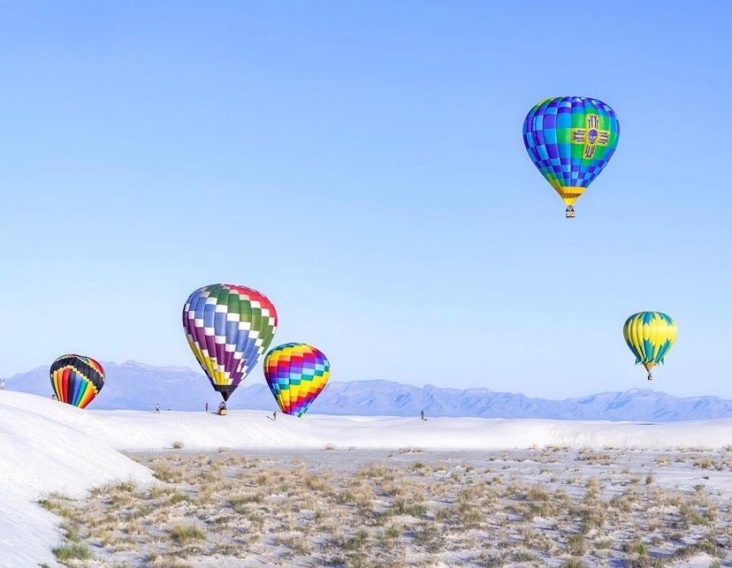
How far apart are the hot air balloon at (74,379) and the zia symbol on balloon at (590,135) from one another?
41.9 m

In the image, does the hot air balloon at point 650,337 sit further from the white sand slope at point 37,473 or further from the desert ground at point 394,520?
the white sand slope at point 37,473

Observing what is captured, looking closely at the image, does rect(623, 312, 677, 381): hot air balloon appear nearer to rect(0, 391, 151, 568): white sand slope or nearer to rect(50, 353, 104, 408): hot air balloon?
rect(50, 353, 104, 408): hot air balloon

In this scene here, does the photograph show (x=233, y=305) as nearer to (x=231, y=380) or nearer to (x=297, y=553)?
(x=231, y=380)

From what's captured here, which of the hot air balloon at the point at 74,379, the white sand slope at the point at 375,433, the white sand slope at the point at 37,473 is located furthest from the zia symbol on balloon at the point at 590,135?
the hot air balloon at the point at 74,379

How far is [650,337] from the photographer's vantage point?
7550 cm

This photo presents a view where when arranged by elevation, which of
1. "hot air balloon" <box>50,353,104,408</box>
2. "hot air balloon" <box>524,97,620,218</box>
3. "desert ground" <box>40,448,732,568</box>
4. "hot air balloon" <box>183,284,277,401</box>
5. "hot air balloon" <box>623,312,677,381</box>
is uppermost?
"hot air balloon" <box>524,97,620,218</box>

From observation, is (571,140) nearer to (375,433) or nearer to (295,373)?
(375,433)

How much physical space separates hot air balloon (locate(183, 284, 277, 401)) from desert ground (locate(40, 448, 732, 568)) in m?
25.7

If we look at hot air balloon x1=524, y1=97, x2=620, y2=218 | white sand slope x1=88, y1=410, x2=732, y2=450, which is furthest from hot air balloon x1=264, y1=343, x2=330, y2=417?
hot air balloon x1=524, y1=97, x2=620, y2=218

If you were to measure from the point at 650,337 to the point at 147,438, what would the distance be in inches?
1566

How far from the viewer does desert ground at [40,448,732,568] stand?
63.2ft

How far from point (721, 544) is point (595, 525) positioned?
271 centimetres

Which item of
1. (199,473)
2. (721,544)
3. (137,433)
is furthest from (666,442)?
(721,544)

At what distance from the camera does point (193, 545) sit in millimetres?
19750
